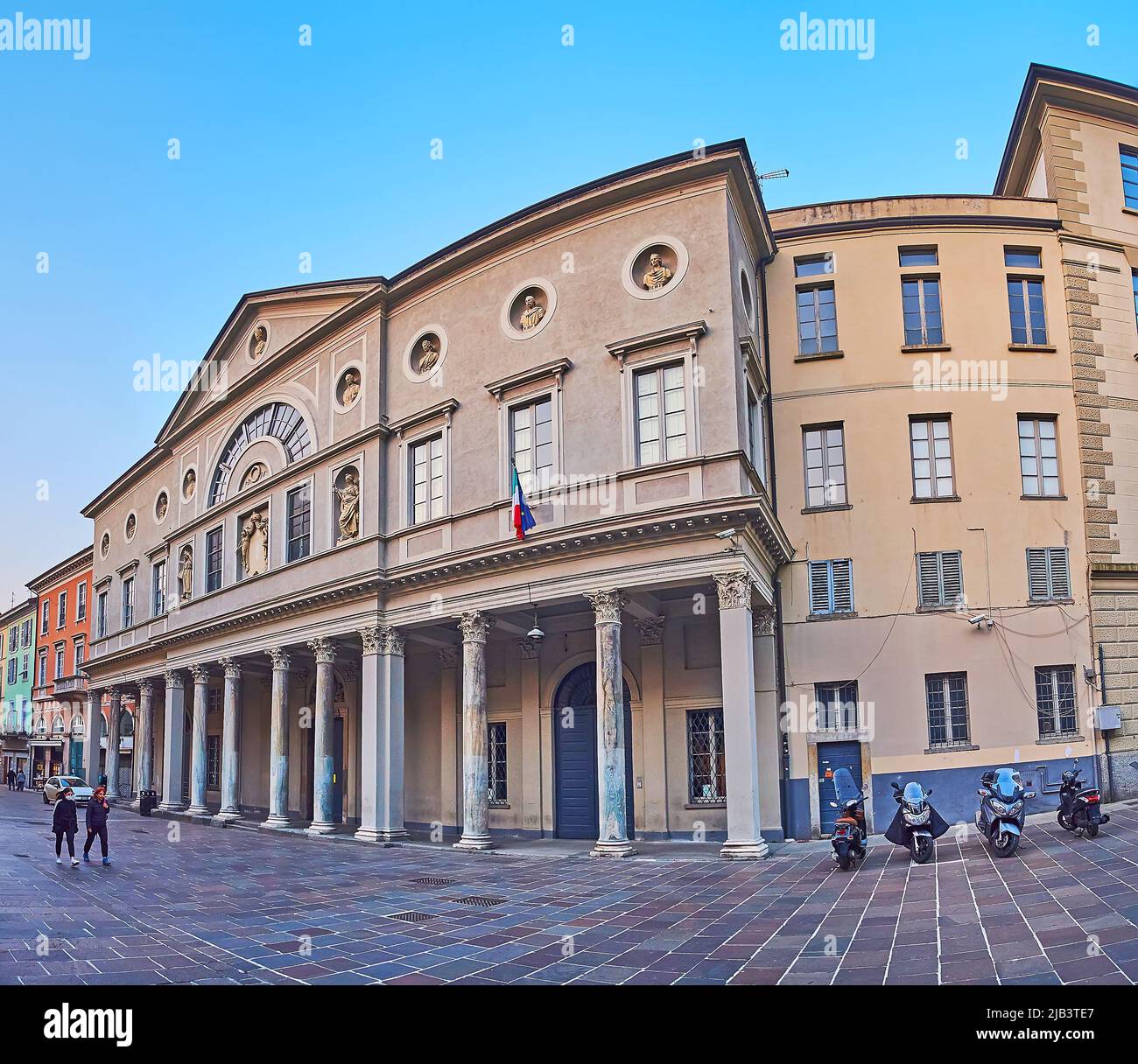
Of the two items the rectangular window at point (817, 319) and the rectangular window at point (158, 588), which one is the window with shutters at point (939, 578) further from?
the rectangular window at point (158, 588)

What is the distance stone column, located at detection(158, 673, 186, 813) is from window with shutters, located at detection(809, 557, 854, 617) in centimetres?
2257

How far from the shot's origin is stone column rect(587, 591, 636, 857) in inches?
631

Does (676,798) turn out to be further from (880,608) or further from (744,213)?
(744,213)

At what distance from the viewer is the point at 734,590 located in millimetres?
15188

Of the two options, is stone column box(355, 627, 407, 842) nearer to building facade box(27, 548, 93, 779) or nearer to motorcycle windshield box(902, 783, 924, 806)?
motorcycle windshield box(902, 783, 924, 806)

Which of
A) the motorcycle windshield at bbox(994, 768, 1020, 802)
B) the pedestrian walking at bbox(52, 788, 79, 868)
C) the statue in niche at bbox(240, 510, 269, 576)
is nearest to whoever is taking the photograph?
the motorcycle windshield at bbox(994, 768, 1020, 802)

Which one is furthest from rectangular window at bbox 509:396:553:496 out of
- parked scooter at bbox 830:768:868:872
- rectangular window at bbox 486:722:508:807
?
parked scooter at bbox 830:768:868:872

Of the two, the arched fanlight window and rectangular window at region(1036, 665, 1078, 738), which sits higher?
the arched fanlight window

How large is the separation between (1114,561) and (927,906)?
39.0 ft

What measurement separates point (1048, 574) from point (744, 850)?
8860 millimetres

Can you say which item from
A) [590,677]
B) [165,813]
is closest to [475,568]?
[590,677]

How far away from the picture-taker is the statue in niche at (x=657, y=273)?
56.7 feet

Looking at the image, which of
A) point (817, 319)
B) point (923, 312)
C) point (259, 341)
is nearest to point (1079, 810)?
point (923, 312)

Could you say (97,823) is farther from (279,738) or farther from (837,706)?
(837,706)
